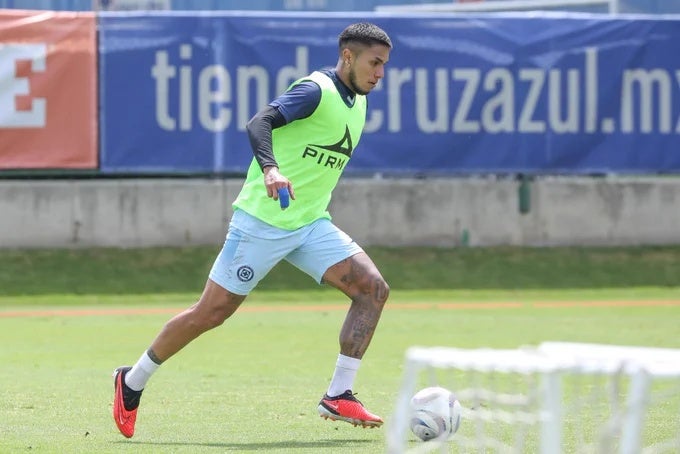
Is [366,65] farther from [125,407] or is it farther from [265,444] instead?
[125,407]

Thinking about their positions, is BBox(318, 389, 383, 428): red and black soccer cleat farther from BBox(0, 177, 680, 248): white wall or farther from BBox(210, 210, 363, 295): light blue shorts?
BBox(0, 177, 680, 248): white wall

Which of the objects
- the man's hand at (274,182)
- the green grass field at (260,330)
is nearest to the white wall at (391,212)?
the green grass field at (260,330)

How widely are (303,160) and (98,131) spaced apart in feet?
36.2

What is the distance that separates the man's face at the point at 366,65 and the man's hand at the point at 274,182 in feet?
2.93

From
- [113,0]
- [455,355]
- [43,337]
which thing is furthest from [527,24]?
[455,355]

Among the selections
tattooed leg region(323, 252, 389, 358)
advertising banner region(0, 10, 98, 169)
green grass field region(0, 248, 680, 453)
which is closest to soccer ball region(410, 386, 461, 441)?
green grass field region(0, 248, 680, 453)

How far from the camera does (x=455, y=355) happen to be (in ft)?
14.3

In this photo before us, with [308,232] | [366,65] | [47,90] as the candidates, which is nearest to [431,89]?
[47,90]

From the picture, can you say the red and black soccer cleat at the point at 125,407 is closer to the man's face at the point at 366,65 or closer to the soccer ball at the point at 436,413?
the soccer ball at the point at 436,413

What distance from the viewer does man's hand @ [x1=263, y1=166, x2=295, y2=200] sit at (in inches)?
301

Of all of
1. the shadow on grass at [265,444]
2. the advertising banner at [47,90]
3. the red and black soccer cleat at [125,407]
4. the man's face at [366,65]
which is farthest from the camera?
the advertising banner at [47,90]

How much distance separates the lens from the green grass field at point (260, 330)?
26.9 feet

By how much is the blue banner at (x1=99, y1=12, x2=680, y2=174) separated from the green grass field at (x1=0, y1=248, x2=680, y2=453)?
1314 millimetres

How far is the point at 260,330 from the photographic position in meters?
14.5
